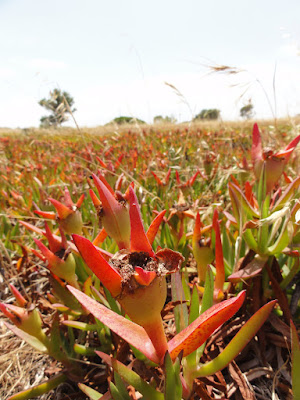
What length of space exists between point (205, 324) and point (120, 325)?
15 centimetres

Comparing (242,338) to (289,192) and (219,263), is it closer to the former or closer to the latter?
(219,263)

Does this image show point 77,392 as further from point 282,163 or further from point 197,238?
point 282,163

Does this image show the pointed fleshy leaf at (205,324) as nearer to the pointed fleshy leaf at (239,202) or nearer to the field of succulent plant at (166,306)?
the field of succulent plant at (166,306)

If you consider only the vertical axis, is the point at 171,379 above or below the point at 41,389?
above

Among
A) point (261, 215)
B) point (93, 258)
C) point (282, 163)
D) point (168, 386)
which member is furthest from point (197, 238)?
point (93, 258)

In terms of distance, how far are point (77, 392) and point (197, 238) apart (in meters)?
0.63

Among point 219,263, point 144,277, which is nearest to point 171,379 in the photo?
point 144,277

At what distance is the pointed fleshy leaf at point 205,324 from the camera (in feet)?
1.69

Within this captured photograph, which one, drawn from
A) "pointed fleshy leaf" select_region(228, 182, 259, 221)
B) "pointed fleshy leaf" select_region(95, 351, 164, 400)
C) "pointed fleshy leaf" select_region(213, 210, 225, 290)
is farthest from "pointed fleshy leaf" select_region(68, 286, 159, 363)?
"pointed fleshy leaf" select_region(228, 182, 259, 221)

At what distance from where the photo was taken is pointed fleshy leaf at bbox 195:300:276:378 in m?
0.60

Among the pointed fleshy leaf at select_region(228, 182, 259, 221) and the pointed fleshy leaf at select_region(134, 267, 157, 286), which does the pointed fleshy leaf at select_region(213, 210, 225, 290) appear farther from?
the pointed fleshy leaf at select_region(134, 267, 157, 286)

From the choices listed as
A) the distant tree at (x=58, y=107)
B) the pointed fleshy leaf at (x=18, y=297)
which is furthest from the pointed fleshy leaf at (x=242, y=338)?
the distant tree at (x=58, y=107)

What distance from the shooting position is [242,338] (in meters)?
0.62

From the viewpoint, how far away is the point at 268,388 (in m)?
0.88
